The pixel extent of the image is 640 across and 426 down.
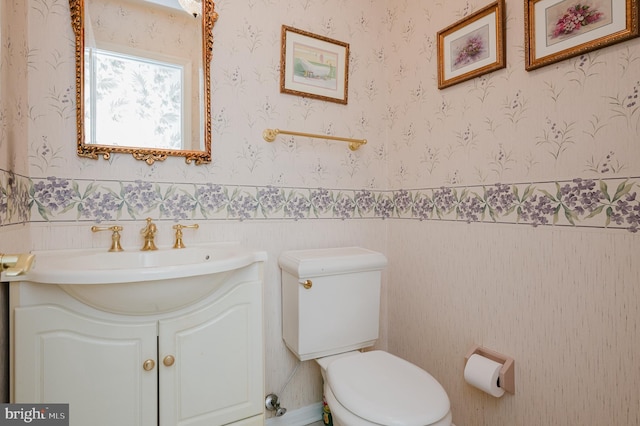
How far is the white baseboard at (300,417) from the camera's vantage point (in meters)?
1.42

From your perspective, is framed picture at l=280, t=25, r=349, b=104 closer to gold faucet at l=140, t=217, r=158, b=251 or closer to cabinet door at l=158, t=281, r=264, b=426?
gold faucet at l=140, t=217, r=158, b=251

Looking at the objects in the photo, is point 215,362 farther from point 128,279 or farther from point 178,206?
point 178,206

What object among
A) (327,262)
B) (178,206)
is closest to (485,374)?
(327,262)

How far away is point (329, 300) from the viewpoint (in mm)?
1303

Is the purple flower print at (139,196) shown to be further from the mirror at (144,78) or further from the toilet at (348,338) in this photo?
the toilet at (348,338)

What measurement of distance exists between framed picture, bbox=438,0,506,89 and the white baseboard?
1631mm

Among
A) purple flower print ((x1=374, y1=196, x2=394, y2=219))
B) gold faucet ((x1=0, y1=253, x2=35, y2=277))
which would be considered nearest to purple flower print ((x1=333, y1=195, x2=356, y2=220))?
purple flower print ((x1=374, y1=196, x2=394, y2=219))

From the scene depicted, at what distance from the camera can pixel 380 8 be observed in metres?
1.70

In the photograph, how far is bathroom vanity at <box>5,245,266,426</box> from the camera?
0.81 metres

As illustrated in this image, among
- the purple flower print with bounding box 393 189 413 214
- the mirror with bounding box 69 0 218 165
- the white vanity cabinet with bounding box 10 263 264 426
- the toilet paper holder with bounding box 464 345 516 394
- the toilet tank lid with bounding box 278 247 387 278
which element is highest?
the mirror with bounding box 69 0 218 165

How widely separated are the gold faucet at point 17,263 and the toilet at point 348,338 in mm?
828

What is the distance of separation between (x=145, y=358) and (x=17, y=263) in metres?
0.47

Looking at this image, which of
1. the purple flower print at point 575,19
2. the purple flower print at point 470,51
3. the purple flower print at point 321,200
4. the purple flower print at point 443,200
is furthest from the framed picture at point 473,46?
the purple flower print at point 321,200

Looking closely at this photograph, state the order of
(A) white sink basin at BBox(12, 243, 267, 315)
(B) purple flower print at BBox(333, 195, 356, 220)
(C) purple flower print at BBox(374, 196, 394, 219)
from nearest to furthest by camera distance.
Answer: (A) white sink basin at BBox(12, 243, 267, 315)
(B) purple flower print at BBox(333, 195, 356, 220)
(C) purple flower print at BBox(374, 196, 394, 219)
